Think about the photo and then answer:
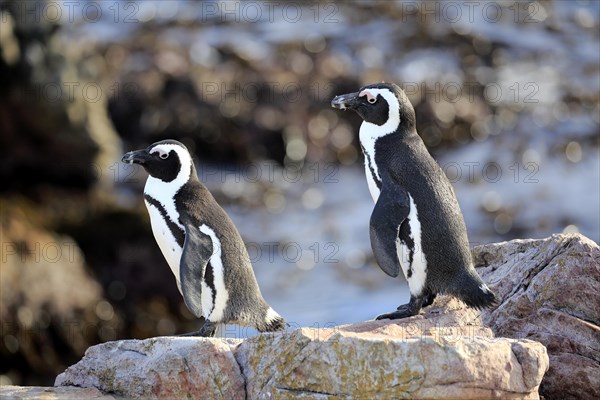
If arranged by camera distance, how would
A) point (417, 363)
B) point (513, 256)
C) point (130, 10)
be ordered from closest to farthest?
point (417, 363) < point (513, 256) < point (130, 10)

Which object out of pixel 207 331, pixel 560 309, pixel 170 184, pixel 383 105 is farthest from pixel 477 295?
pixel 170 184

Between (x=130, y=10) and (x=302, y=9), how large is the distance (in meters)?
3.26

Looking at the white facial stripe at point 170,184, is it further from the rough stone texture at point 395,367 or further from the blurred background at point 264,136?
the blurred background at point 264,136

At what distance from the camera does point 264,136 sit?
15.9m

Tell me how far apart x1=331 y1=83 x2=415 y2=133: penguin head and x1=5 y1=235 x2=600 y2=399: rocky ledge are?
0.93 m

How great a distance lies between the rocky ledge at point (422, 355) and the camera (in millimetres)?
4348

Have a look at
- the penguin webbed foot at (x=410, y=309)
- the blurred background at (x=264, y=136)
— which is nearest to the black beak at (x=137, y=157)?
the penguin webbed foot at (x=410, y=309)

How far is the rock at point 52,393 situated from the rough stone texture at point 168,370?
3.3 inches

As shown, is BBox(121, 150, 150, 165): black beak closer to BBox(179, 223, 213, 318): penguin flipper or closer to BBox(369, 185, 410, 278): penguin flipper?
BBox(179, 223, 213, 318): penguin flipper

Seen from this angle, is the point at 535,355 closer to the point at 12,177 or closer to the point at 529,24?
the point at 12,177

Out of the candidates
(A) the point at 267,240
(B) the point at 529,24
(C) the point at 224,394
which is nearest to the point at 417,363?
(C) the point at 224,394

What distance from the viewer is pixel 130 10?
69.4 feet

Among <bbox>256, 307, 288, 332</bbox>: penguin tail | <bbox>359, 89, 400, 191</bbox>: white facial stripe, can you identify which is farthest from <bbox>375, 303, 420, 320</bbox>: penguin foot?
<bbox>359, 89, 400, 191</bbox>: white facial stripe

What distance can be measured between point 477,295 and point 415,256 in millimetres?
348
